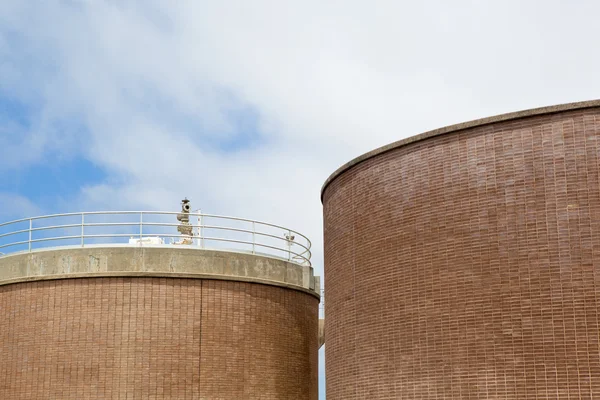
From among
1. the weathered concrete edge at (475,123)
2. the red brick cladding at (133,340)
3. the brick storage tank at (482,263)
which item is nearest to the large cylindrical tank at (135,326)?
the red brick cladding at (133,340)

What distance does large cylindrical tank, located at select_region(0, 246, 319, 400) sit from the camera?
2284cm

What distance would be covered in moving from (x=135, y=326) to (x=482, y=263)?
32.6 feet

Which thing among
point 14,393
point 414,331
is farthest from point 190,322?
point 414,331

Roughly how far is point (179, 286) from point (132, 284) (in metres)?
1.26

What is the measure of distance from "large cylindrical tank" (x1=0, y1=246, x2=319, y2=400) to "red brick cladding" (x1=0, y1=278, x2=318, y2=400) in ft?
0.09

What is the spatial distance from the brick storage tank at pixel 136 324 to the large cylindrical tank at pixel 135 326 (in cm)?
3

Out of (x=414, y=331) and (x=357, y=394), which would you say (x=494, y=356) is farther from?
(x=357, y=394)

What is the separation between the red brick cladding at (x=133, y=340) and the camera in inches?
898

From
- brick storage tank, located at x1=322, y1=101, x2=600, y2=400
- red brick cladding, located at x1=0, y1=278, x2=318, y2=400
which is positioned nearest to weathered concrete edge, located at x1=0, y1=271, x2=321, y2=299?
red brick cladding, located at x1=0, y1=278, x2=318, y2=400

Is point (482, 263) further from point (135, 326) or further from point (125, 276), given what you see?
point (125, 276)

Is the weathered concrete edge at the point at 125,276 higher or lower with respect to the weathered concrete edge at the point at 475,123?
lower

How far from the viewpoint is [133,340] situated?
23.0 m

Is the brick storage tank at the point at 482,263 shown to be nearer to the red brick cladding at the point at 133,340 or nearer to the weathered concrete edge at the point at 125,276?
the red brick cladding at the point at 133,340

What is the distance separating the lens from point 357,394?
19703 mm
